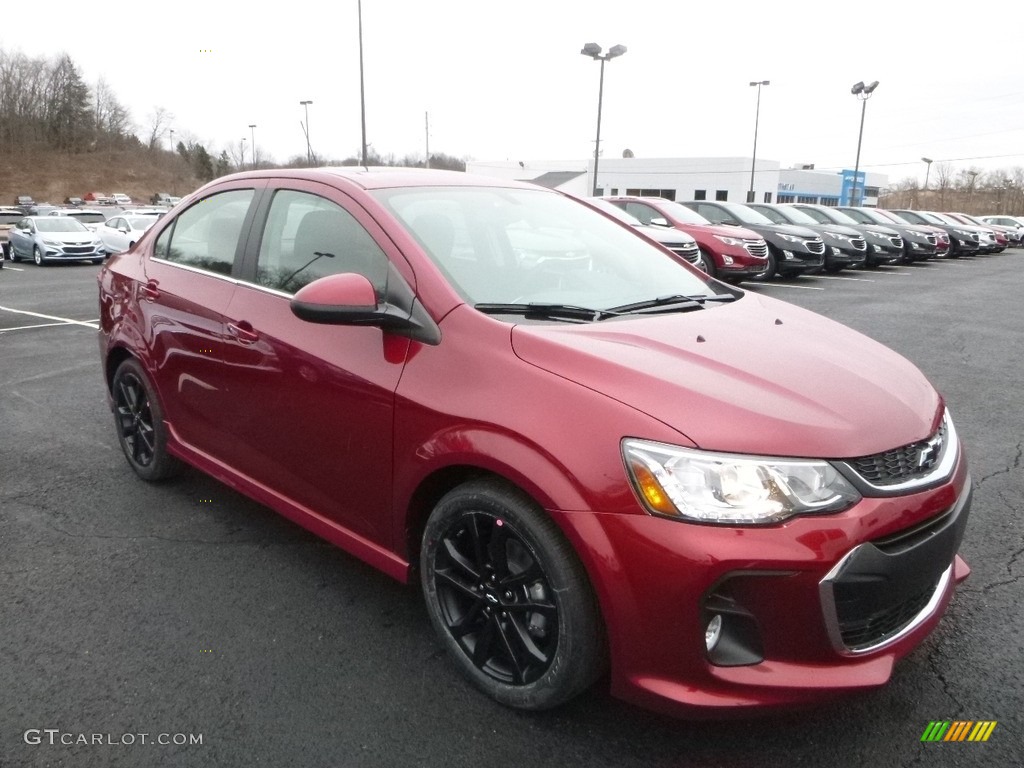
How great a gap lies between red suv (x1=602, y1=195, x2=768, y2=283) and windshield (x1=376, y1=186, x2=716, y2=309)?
35.6 ft

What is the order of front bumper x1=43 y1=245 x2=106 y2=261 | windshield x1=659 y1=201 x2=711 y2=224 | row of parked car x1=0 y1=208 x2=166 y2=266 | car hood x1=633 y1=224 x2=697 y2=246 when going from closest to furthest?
car hood x1=633 y1=224 x2=697 y2=246, windshield x1=659 y1=201 x2=711 y2=224, front bumper x1=43 y1=245 x2=106 y2=261, row of parked car x1=0 y1=208 x2=166 y2=266

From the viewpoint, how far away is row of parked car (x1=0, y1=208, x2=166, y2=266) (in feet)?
70.9

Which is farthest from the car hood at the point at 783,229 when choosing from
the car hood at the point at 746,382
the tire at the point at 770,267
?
the car hood at the point at 746,382

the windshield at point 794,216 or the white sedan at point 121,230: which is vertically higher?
the windshield at point 794,216

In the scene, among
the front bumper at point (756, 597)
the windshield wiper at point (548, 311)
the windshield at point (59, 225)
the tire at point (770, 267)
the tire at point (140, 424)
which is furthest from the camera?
the windshield at point (59, 225)

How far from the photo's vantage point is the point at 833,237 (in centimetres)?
1744

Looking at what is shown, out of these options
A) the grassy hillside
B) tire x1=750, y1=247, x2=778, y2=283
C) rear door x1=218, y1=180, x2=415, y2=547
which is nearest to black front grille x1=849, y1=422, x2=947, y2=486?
rear door x1=218, y1=180, x2=415, y2=547

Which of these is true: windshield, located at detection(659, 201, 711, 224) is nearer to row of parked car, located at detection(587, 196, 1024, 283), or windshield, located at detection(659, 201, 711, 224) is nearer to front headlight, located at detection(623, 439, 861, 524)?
row of parked car, located at detection(587, 196, 1024, 283)

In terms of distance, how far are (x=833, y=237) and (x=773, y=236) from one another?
97.0 inches

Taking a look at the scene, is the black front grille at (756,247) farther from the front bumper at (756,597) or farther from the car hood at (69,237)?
the car hood at (69,237)

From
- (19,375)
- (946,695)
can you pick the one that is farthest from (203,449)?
Result: (19,375)

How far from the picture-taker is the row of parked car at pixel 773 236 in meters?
14.0

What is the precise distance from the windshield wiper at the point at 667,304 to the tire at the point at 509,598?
0.90 metres

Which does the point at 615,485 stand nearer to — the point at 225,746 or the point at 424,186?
the point at 225,746
